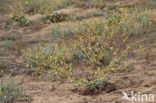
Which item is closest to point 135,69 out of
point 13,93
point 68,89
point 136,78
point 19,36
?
point 136,78

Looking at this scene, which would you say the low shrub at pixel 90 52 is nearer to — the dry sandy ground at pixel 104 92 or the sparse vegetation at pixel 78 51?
the sparse vegetation at pixel 78 51

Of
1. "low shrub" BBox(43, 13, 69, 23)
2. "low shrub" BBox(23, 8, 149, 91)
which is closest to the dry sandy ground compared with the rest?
"low shrub" BBox(23, 8, 149, 91)

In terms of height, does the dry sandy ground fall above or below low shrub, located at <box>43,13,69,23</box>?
below

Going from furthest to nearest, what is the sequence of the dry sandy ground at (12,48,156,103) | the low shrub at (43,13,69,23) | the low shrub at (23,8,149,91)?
the low shrub at (43,13,69,23) < the low shrub at (23,8,149,91) < the dry sandy ground at (12,48,156,103)

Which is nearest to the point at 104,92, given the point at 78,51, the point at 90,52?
the point at 90,52

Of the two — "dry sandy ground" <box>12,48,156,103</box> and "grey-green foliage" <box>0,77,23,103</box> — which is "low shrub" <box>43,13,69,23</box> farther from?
"grey-green foliage" <box>0,77,23,103</box>

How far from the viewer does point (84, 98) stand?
3.39 m

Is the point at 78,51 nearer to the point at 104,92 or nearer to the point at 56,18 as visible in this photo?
the point at 104,92

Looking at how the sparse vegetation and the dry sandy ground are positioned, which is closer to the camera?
the dry sandy ground

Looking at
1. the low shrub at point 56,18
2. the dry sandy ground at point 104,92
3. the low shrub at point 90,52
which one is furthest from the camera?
the low shrub at point 56,18

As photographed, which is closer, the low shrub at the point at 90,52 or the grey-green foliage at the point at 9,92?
the grey-green foliage at the point at 9,92

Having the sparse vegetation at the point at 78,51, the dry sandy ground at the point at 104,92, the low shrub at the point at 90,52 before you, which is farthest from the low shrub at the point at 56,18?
the dry sandy ground at the point at 104,92

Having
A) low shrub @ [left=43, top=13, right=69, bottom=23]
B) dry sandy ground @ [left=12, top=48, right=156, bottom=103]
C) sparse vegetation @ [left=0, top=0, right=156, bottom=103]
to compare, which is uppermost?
low shrub @ [left=43, top=13, right=69, bottom=23]

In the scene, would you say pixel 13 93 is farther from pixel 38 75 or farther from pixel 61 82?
pixel 38 75
